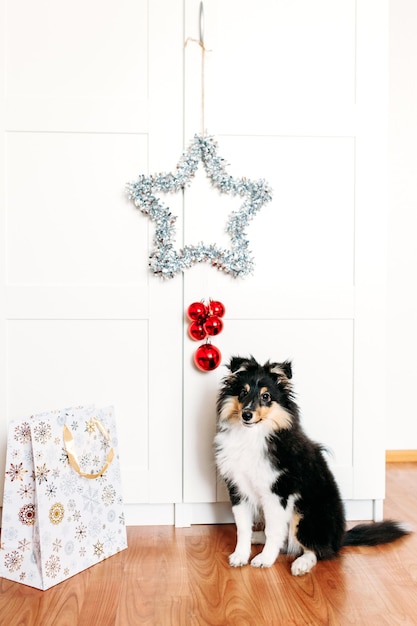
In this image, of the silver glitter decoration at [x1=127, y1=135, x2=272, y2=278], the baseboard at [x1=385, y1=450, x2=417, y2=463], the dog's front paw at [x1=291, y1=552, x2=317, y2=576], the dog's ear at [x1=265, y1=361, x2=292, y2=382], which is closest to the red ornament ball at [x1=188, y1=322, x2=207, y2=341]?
the silver glitter decoration at [x1=127, y1=135, x2=272, y2=278]

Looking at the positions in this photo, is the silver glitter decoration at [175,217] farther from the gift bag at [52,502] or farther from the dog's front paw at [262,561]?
the dog's front paw at [262,561]

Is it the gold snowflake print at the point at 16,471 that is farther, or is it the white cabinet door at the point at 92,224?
the white cabinet door at the point at 92,224

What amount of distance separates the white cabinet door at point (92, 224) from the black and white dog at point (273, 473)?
34 centimetres

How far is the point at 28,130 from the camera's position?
226 cm

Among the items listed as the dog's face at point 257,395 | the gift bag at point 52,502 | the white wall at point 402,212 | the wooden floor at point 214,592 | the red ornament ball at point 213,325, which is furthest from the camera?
the white wall at point 402,212

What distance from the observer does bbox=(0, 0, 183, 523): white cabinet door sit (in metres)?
2.25

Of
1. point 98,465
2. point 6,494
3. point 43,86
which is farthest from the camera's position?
point 43,86

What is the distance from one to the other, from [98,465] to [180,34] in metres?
1.56

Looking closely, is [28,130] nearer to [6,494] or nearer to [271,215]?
[271,215]

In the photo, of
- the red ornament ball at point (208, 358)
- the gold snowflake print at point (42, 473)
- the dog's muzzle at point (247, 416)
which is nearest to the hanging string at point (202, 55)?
the red ornament ball at point (208, 358)

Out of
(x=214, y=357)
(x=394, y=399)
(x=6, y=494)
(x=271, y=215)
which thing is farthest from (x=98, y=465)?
(x=394, y=399)

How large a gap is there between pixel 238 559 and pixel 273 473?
0.95 ft

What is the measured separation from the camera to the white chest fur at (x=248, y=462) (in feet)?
6.53

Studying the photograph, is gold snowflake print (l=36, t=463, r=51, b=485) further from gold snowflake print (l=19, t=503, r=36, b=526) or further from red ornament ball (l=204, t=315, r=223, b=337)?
red ornament ball (l=204, t=315, r=223, b=337)
